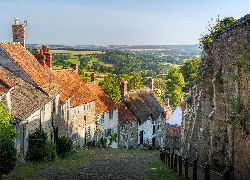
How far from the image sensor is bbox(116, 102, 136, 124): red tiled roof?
3797 centimetres

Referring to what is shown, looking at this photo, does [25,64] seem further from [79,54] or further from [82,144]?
[79,54]

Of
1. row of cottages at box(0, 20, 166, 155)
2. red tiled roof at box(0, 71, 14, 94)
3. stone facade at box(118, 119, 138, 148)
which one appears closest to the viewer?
red tiled roof at box(0, 71, 14, 94)

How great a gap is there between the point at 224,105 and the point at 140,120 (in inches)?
1089

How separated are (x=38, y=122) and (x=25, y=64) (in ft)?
17.1

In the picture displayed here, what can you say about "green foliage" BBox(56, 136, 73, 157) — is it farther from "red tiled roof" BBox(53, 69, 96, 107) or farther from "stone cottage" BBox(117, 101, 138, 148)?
"stone cottage" BBox(117, 101, 138, 148)

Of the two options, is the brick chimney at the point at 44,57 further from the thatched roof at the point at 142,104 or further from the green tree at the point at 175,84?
the green tree at the point at 175,84

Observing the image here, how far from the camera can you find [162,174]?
44.5 feet

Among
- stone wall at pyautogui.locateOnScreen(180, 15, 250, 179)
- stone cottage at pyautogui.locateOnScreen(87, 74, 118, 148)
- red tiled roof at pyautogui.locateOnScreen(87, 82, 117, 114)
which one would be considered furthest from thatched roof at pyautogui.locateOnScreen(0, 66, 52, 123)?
red tiled roof at pyautogui.locateOnScreen(87, 82, 117, 114)

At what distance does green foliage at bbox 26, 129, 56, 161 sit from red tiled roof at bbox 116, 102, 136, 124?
19017 millimetres

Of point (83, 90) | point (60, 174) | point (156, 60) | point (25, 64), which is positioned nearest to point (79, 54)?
point (156, 60)

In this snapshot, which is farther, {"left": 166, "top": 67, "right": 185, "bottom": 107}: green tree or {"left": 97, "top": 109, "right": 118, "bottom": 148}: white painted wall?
{"left": 166, "top": 67, "right": 185, "bottom": 107}: green tree

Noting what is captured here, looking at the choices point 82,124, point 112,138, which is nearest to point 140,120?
point 112,138

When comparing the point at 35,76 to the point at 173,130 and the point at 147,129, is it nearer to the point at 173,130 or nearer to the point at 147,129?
the point at 147,129

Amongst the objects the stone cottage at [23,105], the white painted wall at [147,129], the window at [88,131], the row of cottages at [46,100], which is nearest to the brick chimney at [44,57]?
the row of cottages at [46,100]
